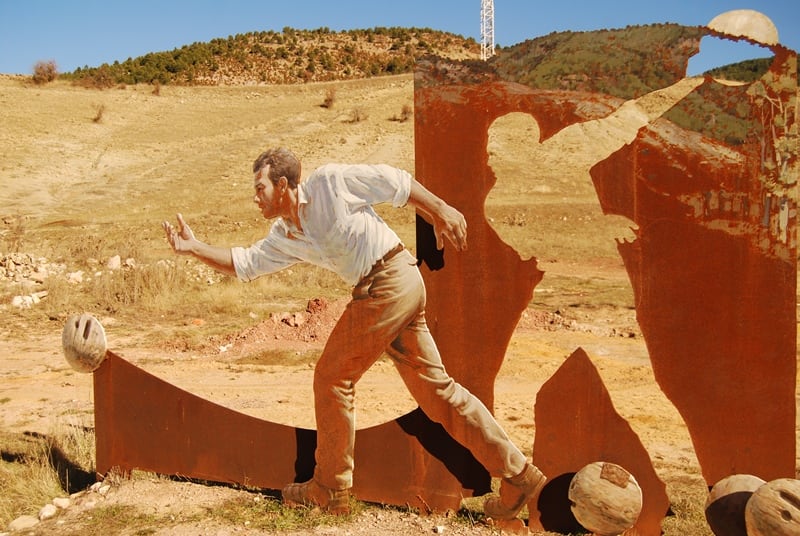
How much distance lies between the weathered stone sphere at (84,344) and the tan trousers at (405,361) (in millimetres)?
1490

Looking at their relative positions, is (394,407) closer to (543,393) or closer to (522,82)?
(543,393)

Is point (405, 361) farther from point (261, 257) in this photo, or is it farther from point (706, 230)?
point (706, 230)

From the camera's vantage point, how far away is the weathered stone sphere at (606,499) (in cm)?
385

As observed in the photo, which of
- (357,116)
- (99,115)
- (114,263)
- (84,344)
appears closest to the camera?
(84,344)

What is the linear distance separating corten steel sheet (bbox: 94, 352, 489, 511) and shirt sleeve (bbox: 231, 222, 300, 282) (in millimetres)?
968

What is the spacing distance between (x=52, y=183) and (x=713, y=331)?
20.8 meters

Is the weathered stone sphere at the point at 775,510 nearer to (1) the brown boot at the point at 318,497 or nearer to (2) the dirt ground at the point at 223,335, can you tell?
(2) the dirt ground at the point at 223,335

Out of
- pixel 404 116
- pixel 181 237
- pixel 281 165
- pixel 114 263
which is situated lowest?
pixel 114 263

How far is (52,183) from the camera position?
21344 mm

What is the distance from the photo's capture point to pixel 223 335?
987cm

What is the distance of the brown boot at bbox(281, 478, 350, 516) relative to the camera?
14.6ft

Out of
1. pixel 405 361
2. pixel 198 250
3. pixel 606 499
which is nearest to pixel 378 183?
pixel 405 361

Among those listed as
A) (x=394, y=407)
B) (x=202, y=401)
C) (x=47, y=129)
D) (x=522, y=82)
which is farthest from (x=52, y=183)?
(x=522, y=82)

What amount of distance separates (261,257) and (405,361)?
3.29 ft
